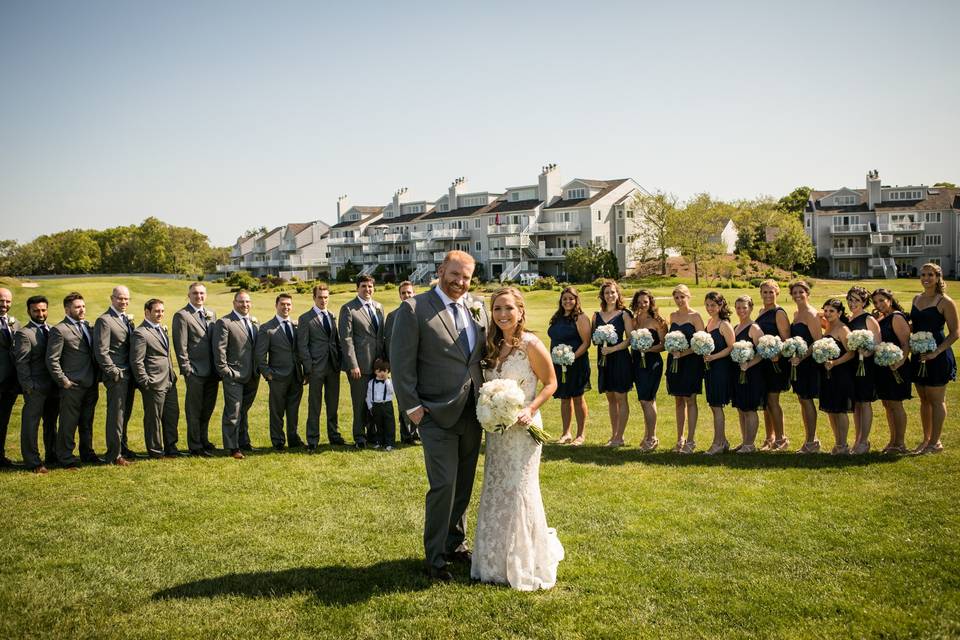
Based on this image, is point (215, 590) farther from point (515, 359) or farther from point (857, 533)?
point (857, 533)

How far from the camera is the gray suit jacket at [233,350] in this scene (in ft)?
37.8

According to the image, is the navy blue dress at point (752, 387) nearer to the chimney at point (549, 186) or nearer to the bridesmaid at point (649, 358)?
the bridesmaid at point (649, 358)

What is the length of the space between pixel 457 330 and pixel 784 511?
4.27 meters

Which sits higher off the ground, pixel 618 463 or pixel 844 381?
pixel 844 381

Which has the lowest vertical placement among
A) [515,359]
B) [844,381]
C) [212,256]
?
[844,381]

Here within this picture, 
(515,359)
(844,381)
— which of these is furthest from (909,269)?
(515,359)

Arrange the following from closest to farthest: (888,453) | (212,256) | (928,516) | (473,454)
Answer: (473,454) → (928,516) → (888,453) → (212,256)

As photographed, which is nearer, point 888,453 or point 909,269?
point 888,453

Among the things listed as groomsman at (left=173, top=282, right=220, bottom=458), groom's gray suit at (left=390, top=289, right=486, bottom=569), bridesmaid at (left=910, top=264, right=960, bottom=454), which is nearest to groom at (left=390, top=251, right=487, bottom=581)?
groom's gray suit at (left=390, top=289, right=486, bottom=569)

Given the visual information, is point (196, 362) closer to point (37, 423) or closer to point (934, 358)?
point (37, 423)

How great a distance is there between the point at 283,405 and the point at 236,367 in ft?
3.40

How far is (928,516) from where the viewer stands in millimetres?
7555

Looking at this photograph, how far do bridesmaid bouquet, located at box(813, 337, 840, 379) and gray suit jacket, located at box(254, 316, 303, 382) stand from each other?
8113 mm

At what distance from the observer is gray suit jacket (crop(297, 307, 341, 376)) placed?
12.1 m
